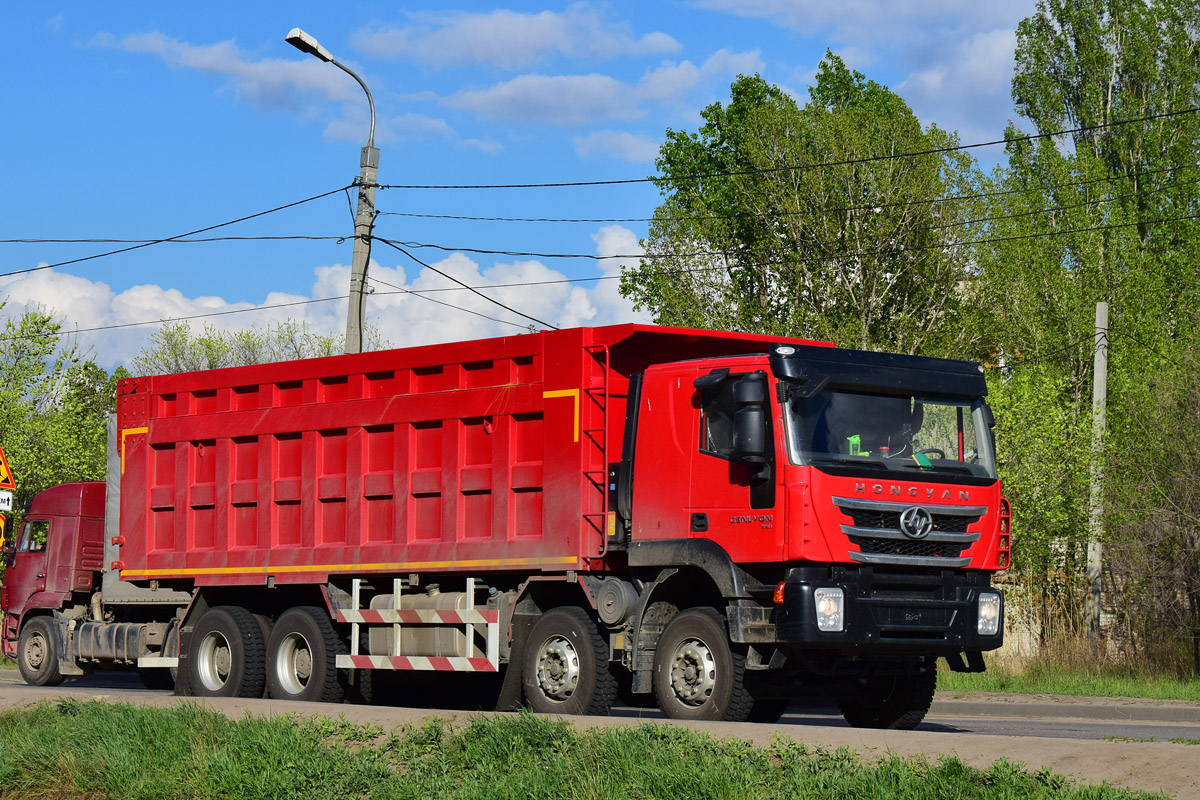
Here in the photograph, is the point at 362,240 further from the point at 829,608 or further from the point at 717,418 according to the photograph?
the point at 829,608

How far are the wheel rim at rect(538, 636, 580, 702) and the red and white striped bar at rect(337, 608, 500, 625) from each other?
0.66 meters

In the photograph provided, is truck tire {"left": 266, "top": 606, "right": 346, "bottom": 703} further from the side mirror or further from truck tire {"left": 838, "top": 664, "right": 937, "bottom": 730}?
the side mirror

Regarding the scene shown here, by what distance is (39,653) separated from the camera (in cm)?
1928

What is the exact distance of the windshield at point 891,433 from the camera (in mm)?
10688

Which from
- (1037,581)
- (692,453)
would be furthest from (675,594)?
(1037,581)

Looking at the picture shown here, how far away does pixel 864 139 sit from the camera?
35.2 metres

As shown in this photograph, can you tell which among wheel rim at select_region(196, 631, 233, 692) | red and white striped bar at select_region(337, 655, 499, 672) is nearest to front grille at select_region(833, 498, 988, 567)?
red and white striped bar at select_region(337, 655, 499, 672)

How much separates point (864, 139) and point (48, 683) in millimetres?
23276

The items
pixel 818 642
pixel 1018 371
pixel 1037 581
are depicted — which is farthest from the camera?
pixel 1018 371

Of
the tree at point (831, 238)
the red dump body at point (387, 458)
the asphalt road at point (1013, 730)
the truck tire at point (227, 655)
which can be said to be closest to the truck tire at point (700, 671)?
the asphalt road at point (1013, 730)

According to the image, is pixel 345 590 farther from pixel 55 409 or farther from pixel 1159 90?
pixel 1159 90

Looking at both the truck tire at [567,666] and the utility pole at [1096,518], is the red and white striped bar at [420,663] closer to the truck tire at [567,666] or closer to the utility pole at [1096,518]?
the truck tire at [567,666]

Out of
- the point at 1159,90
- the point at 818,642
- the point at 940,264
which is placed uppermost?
the point at 1159,90

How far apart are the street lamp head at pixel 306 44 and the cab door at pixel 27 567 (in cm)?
728
